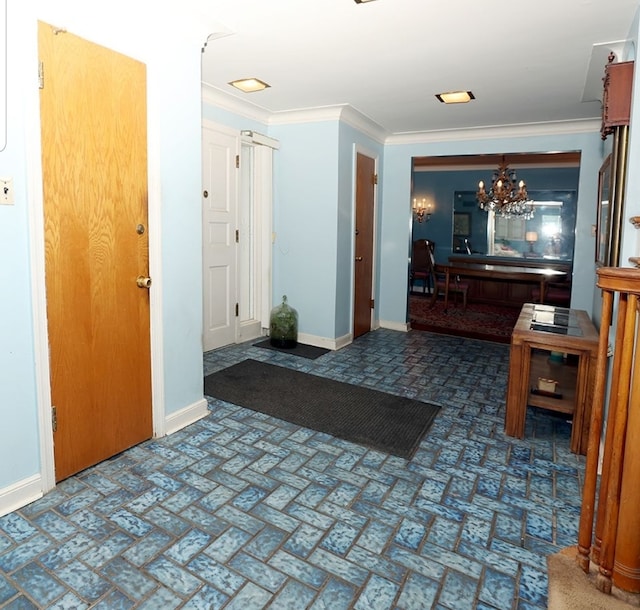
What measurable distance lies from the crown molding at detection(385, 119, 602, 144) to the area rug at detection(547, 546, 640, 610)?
402 cm

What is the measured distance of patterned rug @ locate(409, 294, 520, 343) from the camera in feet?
18.8

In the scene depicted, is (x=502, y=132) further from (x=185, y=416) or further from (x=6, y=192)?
(x=6, y=192)

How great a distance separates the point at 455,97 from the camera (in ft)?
12.9

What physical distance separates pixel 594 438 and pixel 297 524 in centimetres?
119

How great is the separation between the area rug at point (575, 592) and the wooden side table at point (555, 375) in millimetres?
1084

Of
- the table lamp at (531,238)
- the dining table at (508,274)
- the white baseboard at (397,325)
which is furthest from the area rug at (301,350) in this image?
the table lamp at (531,238)

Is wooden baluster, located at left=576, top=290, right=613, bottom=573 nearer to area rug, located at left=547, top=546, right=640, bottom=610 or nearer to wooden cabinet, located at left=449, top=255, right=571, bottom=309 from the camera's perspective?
area rug, located at left=547, top=546, right=640, bottom=610

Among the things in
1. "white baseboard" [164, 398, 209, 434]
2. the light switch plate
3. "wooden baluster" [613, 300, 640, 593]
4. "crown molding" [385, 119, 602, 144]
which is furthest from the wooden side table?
the light switch plate

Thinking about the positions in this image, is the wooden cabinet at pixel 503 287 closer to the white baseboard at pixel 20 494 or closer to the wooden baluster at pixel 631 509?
the wooden baluster at pixel 631 509

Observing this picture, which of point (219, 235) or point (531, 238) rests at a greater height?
point (531, 238)

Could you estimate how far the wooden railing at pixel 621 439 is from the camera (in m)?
1.46

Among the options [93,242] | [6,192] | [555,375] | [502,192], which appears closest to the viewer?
[6,192]

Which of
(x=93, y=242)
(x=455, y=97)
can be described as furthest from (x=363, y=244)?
(x=93, y=242)

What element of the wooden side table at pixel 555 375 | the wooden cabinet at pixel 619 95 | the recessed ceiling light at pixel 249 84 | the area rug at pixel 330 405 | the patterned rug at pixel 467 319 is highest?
the recessed ceiling light at pixel 249 84
